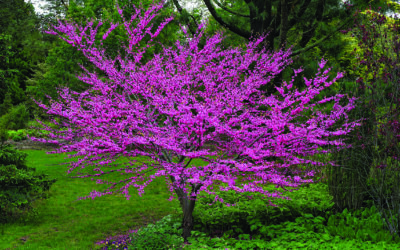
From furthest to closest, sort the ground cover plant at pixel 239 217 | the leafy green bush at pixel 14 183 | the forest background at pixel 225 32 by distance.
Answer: the forest background at pixel 225 32 < the leafy green bush at pixel 14 183 < the ground cover plant at pixel 239 217

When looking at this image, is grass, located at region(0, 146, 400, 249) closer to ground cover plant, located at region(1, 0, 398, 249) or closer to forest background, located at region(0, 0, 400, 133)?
ground cover plant, located at region(1, 0, 398, 249)

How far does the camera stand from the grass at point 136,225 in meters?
4.70

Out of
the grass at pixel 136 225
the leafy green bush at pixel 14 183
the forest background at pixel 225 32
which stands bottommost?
the grass at pixel 136 225

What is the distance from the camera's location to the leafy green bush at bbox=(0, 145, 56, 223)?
6.28 meters

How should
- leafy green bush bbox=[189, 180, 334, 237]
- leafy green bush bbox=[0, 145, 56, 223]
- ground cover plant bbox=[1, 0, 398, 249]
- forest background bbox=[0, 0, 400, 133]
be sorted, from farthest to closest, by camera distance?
1. forest background bbox=[0, 0, 400, 133]
2. leafy green bush bbox=[0, 145, 56, 223]
3. leafy green bush bbox=[189, 180, 334, 237]
4. ground cover plant bbox=[1, 0, 398, 249]

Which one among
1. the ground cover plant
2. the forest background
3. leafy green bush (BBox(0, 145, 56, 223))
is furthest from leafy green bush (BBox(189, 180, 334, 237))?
leafy green bush (BBox(0, 145, 56, 223))

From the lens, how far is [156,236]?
467 cm

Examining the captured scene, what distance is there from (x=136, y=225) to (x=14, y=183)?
2.60 m

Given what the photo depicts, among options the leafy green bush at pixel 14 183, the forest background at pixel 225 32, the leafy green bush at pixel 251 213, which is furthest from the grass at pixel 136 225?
the forest background at pixel 225 32

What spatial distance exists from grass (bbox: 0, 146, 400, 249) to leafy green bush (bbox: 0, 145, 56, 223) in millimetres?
400

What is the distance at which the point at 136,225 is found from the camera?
6531 mm

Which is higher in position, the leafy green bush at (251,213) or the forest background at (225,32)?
the forest background at (225,32)

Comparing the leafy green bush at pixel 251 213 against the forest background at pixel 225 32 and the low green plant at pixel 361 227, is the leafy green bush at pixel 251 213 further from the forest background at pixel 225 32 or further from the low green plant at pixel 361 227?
the forest background at pixel 225 32

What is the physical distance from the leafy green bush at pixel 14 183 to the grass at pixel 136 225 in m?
0.40
